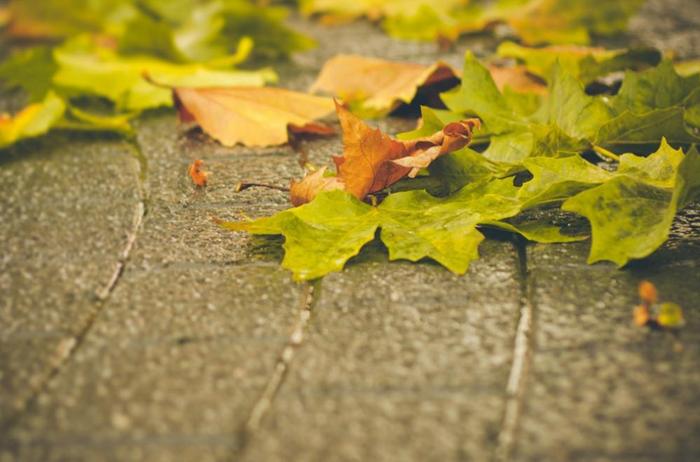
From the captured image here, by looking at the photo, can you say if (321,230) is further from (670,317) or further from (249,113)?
(249,113)

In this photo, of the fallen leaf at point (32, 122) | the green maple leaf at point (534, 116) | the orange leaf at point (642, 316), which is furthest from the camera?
the fallen leaf at point (32, 122)

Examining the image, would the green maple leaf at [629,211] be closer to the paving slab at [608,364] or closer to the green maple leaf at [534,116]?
the paving slab at [608,364]

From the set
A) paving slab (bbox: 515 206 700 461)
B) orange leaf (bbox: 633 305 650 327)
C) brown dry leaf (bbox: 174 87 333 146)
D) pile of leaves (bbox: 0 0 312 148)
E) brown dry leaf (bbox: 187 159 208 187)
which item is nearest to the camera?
paving slab (bbox: 515 206 700 461)

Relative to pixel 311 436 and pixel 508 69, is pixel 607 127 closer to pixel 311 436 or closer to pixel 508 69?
pixel 508 69

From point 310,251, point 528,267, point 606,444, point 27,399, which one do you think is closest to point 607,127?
point 528,267

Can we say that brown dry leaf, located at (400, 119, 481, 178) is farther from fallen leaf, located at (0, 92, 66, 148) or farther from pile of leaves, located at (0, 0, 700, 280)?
fallen leaf, located at (0, 92, 66, 148)

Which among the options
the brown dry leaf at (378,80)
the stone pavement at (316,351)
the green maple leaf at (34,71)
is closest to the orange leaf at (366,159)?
the stone pavement at (316,351)

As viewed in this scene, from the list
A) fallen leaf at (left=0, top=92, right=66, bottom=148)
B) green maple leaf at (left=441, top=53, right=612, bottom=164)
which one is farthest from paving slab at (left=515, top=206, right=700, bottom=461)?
fallen leaf at (left=0, top=92, right=66, bottom=148)

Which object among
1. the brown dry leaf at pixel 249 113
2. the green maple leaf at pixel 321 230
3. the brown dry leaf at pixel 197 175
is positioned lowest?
the brown dry leaf at pixel 197 175
